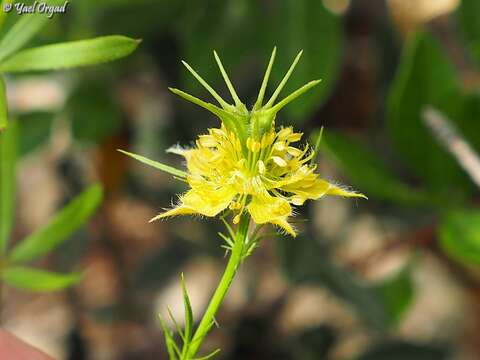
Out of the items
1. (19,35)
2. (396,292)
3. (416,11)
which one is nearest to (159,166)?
(19,35)

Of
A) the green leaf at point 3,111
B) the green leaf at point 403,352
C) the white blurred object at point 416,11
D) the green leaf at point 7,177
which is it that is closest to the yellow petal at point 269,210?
the green leaf at point 3,111

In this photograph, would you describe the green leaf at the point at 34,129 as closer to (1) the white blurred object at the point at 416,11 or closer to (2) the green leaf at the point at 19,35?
(2) the green leaf at the point at 19,35

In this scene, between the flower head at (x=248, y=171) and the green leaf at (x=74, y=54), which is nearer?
the flower head at (x=248, y=171)

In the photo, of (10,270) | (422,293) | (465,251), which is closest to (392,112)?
(465,251)

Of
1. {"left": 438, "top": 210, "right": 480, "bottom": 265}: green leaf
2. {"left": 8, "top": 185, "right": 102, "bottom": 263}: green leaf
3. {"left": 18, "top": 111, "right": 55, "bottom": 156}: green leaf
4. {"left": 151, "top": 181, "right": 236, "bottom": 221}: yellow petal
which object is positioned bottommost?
{"left": 18, "top": 111, "right": 55, "bottom": 156}: green leaf

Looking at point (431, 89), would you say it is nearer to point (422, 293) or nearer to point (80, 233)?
point (80, 233)

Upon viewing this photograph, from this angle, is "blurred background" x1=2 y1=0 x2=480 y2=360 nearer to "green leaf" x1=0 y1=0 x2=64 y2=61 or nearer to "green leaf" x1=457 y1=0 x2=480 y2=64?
"green leaf" x1=457 y1=0 x2=480 y2=64
